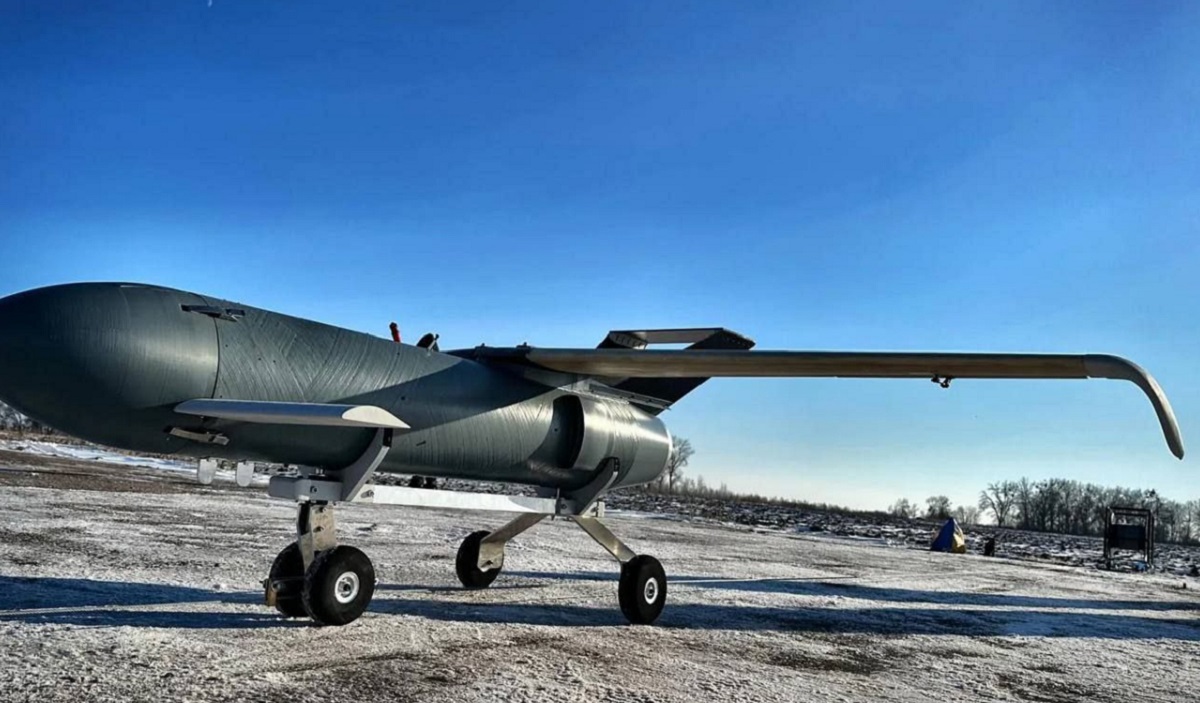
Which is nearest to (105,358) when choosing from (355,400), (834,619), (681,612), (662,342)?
(355,400)

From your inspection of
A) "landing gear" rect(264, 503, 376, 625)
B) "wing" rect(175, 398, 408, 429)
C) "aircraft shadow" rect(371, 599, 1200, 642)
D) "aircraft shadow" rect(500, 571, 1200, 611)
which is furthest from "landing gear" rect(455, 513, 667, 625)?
"wing" rect(175, 398, 408, 429)

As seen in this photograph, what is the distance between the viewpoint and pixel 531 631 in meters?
6.45

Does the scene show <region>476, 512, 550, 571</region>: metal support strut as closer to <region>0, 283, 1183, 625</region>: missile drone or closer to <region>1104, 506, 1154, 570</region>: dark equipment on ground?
<region>0, 283, 1183, 625</region>: missile drone

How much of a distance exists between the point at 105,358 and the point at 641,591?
4.43 m

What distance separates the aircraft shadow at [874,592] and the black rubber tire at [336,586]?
411 centimetres

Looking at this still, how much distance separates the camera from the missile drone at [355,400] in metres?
4.75

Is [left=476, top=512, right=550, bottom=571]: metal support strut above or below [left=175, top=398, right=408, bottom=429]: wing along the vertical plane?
below

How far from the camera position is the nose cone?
4.58 metres

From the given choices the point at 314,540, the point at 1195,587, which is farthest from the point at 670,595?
the point at 1195,587

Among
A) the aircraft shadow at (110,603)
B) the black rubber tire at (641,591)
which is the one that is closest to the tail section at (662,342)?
the black rubber tire at (641,591)

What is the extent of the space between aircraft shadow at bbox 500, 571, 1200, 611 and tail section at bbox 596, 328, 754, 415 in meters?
2.38

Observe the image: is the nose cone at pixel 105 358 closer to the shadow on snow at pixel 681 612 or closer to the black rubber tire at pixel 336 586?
the black rubber tire at pixel 336 586

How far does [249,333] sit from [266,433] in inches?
25.1

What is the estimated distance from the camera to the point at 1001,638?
7.80m
